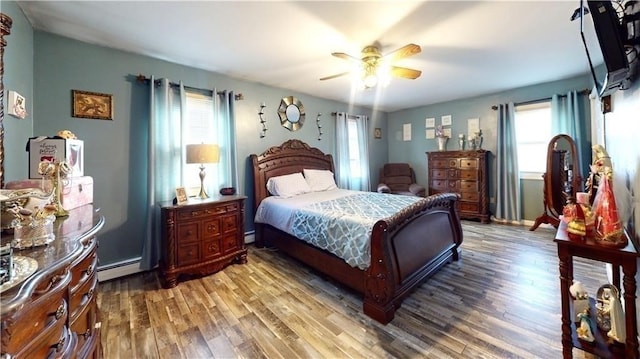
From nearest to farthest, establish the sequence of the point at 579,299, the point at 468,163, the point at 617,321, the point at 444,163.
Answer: the point at 617,321, the point at 579,299, the point at 468,163, the point at 444,163

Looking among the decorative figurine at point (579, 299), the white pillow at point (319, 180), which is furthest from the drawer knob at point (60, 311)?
the white pillow at point (319, 180)

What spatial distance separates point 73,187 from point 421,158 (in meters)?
5.77

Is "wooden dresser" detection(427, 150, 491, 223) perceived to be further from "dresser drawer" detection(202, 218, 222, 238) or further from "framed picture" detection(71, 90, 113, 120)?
"framed picture" detection(71, 90, 113, 120)

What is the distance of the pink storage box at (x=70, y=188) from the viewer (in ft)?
4.61

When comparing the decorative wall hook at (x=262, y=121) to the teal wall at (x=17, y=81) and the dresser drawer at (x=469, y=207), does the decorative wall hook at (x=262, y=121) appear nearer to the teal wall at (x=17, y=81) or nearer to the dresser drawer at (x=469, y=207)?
the teal wall at (x=17, y=81)

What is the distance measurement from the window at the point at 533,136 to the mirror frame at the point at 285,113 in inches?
153

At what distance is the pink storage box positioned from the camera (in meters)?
1.41

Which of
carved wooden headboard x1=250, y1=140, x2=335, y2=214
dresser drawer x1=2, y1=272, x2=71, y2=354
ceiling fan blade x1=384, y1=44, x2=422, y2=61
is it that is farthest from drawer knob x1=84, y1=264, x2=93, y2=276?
ceiling fan blade x1=384, y1=44, x2=422, y2=61

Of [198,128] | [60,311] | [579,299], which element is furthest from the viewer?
[198,128]

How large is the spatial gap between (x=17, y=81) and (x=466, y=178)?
5.89 m

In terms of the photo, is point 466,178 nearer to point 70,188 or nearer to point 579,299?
point 579,299

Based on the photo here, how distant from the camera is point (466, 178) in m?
4.74

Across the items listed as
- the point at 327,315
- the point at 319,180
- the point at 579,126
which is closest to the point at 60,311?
the point at 327,315

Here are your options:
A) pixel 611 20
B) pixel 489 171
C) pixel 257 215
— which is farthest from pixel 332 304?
pixel 489 171
